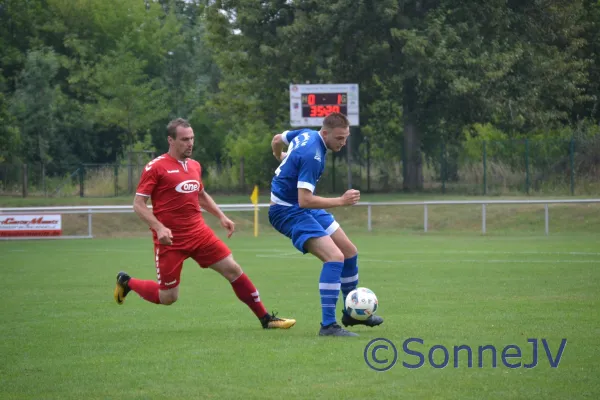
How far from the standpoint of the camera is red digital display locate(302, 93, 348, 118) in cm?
3391

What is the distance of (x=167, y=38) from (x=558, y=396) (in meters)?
57.2

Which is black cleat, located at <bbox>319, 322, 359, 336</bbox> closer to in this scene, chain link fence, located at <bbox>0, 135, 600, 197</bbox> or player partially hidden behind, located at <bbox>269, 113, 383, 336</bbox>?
player partially hidden behind, located at <bbox>269, 113, 383, 336</bbox>

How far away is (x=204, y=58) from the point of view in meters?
67.4

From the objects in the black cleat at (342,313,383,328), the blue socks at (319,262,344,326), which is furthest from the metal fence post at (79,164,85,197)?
the blue socks at (319,262,344,326)

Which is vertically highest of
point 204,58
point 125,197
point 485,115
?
point 204,58

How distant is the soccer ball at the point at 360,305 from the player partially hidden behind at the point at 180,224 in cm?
68

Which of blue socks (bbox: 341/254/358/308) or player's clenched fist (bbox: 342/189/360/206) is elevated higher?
player's clenched fist (bbox: 342/189/360/206)

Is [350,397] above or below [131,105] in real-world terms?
below

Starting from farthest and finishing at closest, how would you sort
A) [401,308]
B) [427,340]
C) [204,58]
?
[204,58] → [401,308] → [427,340]

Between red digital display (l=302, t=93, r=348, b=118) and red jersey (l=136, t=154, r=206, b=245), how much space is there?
79.4ft

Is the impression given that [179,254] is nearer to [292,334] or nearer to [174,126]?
[174,126]

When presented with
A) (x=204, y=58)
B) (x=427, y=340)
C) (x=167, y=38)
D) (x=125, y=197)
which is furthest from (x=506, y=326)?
(x=204, y=58)

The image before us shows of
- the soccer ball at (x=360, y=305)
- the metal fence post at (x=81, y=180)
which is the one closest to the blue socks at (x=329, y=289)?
the soccer ball at (x=360, y=305)

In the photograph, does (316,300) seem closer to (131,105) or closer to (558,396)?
(558,396)
